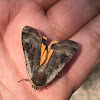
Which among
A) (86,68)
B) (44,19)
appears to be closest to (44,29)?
(44,19)

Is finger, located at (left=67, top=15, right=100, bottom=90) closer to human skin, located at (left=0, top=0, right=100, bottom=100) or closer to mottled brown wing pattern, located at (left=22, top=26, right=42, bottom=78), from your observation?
human skin, located at (left=0, top=0, right=100, bottom=100)

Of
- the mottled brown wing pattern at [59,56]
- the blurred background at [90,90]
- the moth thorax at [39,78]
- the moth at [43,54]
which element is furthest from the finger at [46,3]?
the blurred background at [90,90]

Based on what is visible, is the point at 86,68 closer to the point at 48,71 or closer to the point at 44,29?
the point at 48,71

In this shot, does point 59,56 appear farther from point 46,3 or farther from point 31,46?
point 46,3

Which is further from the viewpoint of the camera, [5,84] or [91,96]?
[91,96]

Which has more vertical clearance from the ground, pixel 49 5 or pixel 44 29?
pixel 49 5

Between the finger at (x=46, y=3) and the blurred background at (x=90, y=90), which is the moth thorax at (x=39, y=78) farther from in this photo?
the blurred background at (x=90, y=90)

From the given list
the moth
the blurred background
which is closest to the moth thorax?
the moth
